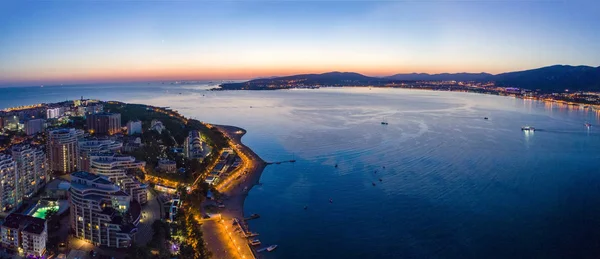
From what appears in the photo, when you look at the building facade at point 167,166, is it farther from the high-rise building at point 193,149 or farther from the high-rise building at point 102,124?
the high-rise building at point 102,124

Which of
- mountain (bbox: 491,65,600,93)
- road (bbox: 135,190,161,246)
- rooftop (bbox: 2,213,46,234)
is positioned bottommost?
road (bbox: 135,190,161,246)

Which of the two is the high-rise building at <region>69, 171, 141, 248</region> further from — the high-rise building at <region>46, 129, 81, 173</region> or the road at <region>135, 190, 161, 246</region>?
the high-rise building at <region>46, 129, 81, 173</region>

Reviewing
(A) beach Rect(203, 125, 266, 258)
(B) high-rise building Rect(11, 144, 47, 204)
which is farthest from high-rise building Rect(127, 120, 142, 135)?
(B) high-rise building Rect(11, 144, 47, 204)

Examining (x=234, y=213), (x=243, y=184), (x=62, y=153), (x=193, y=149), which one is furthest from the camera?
(x=193, y=149)

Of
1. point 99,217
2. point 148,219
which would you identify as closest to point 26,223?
point 99,217

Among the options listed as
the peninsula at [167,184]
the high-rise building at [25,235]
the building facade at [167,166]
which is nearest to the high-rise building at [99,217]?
the peninsula at [167,184]

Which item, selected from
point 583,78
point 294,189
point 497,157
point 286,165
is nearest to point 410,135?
point 497,157

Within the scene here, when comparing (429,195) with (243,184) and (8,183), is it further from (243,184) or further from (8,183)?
(8,183)

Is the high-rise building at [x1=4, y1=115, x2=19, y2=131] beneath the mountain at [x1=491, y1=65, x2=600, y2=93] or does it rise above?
beneath
